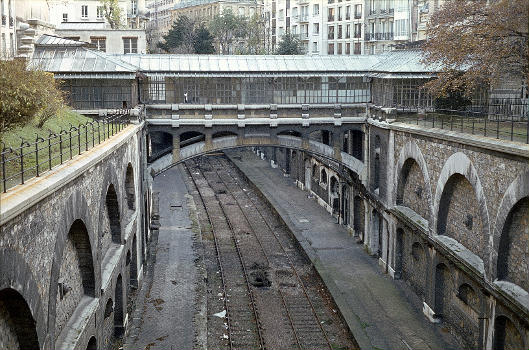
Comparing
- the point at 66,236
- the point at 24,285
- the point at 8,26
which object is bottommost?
the point at 24,285

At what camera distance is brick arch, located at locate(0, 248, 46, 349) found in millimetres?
10844

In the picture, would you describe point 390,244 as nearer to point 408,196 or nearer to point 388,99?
point 408,196

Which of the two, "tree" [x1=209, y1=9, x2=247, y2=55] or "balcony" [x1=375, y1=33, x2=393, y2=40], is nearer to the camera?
"balcony" [x1=375, y1=33, x2=393, y2=40]

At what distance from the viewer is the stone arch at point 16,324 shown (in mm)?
12039

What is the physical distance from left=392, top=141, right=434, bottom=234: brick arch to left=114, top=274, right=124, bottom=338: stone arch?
37.5 feet

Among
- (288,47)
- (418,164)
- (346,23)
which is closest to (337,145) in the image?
(418,164)

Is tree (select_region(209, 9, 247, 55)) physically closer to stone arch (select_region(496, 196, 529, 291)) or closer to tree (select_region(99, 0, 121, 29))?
tree (select_region(99, 0, 121, 29))

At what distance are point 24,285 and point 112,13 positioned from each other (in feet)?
170

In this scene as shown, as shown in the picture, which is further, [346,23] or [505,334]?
[346,23]

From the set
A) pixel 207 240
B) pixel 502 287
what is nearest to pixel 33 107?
pixel 502 287

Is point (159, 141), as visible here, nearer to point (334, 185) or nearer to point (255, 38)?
point (334, 185)

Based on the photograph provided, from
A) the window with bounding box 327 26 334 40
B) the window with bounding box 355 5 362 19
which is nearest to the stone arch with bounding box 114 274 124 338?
the window with bounding box 355 5 362 19

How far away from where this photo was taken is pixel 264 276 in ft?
99.6

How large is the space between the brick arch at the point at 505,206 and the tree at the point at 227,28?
56.2m
